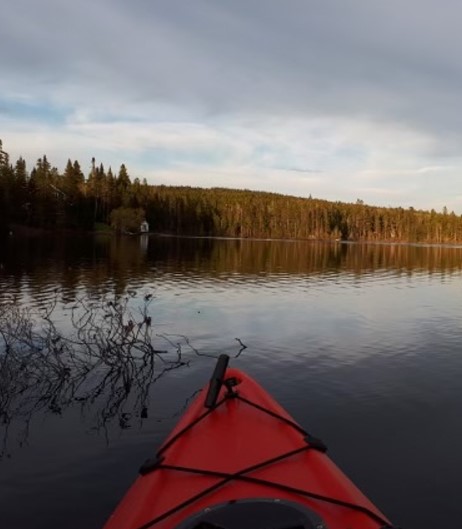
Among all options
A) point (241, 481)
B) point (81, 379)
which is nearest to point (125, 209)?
point (81, 379)

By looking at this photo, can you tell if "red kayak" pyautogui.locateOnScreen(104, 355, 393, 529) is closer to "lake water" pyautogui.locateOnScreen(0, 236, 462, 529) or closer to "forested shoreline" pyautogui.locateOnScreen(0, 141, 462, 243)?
"lake water" pyautogui.locateOnScreen(0, 236, 462, 529)

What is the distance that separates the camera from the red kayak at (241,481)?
4.96 metres

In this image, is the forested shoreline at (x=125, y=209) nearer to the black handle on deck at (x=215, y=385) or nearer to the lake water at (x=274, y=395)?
the lake water at (x=274, y=395)

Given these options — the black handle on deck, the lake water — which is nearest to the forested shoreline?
the lake water

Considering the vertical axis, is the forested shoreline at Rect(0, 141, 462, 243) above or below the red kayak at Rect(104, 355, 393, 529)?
above

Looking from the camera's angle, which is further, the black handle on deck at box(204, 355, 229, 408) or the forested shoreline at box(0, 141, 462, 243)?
the forested shoreline at box(0, 141, 462, 243)

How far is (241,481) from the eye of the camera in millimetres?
5676

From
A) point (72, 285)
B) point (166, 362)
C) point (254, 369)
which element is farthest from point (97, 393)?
point (72, 285)

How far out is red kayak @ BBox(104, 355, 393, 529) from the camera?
195 inches

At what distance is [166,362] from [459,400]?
801 centimetres

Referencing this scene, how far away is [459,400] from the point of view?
13000mm

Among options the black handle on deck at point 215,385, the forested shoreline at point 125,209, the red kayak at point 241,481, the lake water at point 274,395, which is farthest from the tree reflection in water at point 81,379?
the forested shoreline at point 125,209

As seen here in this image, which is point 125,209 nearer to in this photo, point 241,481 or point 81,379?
point 81,379

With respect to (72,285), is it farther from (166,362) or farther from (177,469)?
(177,469)
